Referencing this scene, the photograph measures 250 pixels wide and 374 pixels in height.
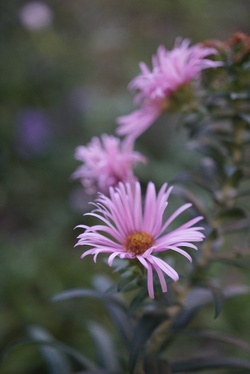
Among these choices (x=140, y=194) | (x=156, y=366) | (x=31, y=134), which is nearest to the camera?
(x=140, y=194)

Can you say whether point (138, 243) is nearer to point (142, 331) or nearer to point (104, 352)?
point (142, 331)

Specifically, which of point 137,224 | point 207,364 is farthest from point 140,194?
point 207,364

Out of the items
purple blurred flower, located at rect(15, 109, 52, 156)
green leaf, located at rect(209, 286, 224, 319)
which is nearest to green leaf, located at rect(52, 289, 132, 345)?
green leaf, located at rect(209, 286, 224, 319)

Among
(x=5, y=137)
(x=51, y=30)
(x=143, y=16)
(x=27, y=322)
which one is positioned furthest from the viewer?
(x=143, y=16)

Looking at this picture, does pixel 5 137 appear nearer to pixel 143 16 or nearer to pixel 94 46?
pixel 94 46

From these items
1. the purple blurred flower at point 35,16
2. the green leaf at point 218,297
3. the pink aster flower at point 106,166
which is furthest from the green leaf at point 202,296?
the purple blurred flower at point 35,16

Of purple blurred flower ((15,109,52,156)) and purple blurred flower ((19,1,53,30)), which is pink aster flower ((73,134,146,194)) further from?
purple blurred flower ((19,1,53,30))

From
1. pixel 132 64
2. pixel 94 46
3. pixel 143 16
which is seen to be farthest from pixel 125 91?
pixel 143 16
